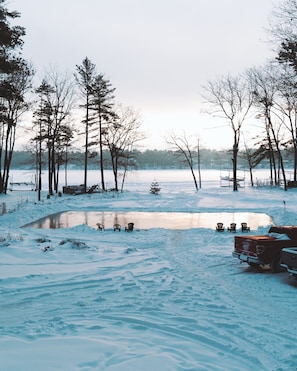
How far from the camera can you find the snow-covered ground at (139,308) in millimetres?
4637

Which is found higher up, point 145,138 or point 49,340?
point 145,138

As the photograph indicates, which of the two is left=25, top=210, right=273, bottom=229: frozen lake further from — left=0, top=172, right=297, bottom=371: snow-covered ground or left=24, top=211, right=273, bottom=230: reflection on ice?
left=0, top=172, right=297, bottom=371: snow-covered ground

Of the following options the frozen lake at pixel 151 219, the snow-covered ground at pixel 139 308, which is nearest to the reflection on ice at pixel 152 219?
the frozen lake at pixel 151 219

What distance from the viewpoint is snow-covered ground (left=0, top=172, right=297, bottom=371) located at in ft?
15.2

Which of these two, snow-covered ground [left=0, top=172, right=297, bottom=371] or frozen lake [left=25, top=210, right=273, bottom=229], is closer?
snow-covered ground [left=0, top=172, right=297, bottom=371]

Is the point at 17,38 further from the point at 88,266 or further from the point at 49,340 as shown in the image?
the point at 49,340

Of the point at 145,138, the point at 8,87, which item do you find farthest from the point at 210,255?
the point at 145,138

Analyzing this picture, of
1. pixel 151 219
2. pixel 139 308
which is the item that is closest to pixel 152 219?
pixel 151 219

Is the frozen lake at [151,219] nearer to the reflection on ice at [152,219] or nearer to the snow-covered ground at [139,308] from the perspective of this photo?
the reflection on ice at [152,219]

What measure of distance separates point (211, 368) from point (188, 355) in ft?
1.55

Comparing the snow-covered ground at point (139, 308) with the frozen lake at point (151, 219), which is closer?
the snow-covered ground at point (139, 308)

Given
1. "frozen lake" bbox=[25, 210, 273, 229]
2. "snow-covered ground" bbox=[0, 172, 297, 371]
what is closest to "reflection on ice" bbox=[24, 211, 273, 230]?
"frozen lake" bbox=[25, 210, 273, 229]

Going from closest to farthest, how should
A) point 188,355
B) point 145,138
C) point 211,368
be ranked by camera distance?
point 211,368, point 188,355, point 145,138

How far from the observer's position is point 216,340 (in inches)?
209
